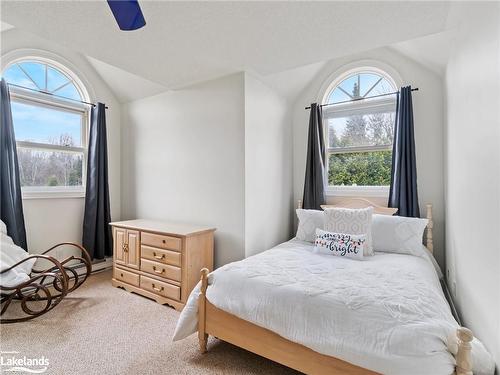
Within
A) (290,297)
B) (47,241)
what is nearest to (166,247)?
(290,297)

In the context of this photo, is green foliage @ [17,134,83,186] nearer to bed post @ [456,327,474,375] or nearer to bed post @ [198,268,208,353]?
bed post @ [198,268,208,353]

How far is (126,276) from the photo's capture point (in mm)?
2951

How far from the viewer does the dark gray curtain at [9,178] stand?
2670 millimetres

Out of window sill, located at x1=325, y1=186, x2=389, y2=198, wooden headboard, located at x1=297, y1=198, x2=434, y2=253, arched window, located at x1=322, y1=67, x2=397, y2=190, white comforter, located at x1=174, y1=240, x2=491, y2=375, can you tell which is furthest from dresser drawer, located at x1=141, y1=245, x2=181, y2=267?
arched window, located at x1=322, y1=67, x2=397, y2=190

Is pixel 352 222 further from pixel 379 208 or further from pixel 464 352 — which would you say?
pixel 464 352

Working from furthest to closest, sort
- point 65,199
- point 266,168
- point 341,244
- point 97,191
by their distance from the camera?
1. point 97,191
2. point 65,199
3. point 266,168
4. point 341,244

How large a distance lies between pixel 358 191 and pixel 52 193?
3781 millimetres

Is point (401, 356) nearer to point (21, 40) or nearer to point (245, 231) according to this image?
point (245, 231)

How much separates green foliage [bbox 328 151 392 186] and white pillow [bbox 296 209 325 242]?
774 millimetres

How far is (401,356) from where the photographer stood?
3.67ft

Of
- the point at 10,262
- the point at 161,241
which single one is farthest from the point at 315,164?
the point at 10,262

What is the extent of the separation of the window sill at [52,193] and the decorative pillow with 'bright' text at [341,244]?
3.13 m

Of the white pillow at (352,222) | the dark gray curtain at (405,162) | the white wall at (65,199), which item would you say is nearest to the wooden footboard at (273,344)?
the white pillow at (352,222)

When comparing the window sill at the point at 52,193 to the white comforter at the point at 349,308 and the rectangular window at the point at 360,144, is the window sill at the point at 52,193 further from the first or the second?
the rectangular window at the point at 360,144
